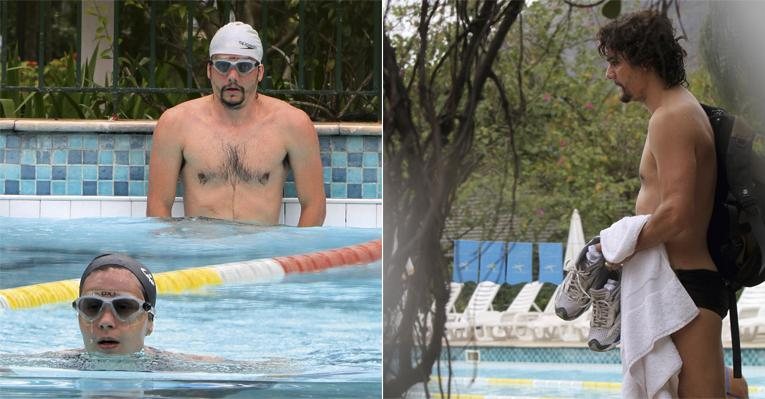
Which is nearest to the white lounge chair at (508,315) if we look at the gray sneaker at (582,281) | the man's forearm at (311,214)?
the gray sneaker at (582,281)

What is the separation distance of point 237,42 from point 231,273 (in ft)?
3.47

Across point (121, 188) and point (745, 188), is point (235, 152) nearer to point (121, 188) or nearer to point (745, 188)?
point (121, 188)

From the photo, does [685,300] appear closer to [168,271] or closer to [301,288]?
[301,288]

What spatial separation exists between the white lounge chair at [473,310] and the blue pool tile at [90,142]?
1858mm

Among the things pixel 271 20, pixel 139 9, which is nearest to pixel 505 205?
pixel 271 20

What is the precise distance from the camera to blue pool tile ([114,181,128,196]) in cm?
643

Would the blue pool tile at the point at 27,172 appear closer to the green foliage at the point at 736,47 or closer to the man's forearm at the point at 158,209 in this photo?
the man's forearm at the point at 158,209

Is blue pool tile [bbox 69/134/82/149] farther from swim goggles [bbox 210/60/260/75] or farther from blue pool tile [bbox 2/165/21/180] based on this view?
swim goggles [bbox 210/60/260/75]

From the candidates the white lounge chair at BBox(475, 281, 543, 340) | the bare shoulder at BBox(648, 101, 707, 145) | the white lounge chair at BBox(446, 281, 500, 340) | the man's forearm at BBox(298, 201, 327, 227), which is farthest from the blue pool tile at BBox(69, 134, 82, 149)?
the bare shoulder at BBox(648, 101, 707, 145)

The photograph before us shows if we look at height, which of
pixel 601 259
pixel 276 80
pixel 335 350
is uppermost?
pixel 276 80

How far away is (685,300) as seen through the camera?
529 cm

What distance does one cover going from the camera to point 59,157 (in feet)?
21.3

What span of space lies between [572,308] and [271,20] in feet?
6.91

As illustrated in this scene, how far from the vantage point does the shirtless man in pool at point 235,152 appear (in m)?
6.35
